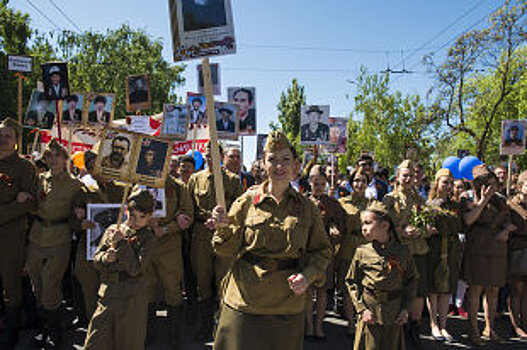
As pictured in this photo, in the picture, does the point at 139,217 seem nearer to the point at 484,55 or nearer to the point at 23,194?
the point at 23,194

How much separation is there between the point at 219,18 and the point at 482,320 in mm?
5721

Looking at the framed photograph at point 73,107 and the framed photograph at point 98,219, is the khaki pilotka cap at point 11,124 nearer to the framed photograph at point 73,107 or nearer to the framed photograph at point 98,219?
the framed photograph at point 98,219

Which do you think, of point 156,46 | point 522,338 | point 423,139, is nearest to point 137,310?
point 522,338

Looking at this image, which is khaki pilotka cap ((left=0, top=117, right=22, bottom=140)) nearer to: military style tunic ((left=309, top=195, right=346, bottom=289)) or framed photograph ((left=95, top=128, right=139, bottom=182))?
framed photograph ((left=95, top=128, right=139, bottom=182))

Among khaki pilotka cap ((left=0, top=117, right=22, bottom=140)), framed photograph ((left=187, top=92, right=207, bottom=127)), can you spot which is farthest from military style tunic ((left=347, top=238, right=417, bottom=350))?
framed photograph ((left=187, top=92, right=207, bottom=127))

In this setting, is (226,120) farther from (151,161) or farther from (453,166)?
(151,161)

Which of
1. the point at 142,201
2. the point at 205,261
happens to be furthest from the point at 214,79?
the point at 142,201

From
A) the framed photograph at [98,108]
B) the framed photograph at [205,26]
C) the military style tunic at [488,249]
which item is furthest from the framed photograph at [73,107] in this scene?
the military style tunic at [488,249]

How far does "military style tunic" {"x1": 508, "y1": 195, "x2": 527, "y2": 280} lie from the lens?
5395 millimetres

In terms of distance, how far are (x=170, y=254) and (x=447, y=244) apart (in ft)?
11.2

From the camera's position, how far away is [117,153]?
3.50 m

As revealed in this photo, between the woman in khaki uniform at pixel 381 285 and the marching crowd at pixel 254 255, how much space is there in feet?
0.03

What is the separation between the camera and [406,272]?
3.58 m

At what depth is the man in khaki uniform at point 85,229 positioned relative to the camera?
4.43m
